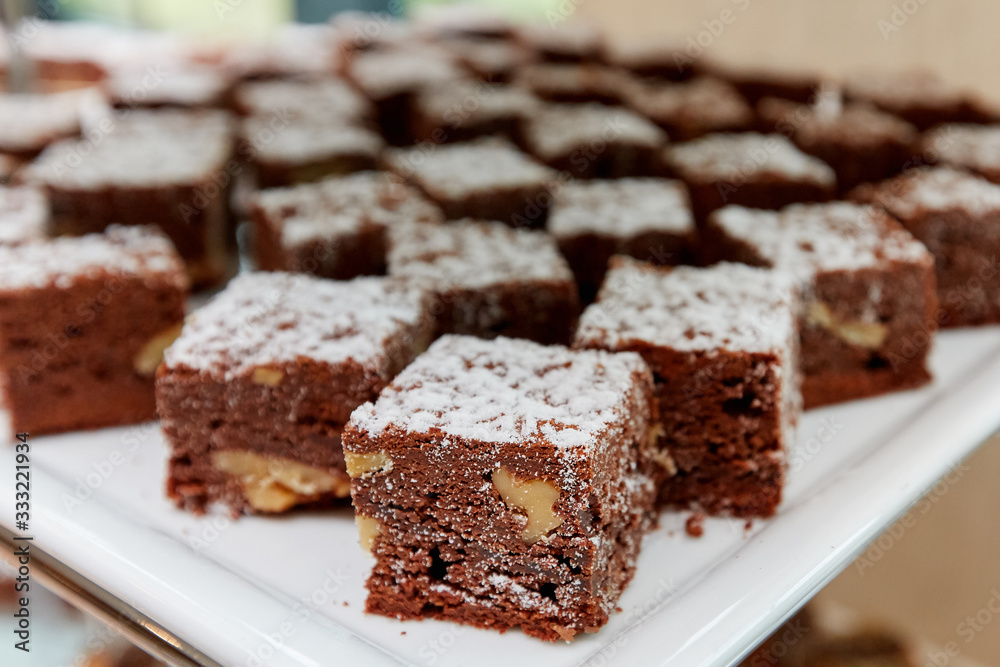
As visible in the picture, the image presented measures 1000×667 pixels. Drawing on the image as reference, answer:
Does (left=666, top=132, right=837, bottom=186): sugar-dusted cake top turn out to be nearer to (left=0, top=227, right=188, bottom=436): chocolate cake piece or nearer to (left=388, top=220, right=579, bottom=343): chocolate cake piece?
(left=388, top=220, right=579, bottom=343): chocolate cake piece

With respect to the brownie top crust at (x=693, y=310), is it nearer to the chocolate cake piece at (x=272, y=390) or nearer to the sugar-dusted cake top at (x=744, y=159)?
the chocolate cake piece at (x=272, y=390)

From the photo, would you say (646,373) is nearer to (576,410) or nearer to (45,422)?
(576,410)

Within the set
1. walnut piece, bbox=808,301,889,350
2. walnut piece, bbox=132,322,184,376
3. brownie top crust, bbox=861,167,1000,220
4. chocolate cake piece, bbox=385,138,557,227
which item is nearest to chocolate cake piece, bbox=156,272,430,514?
walnut piece, bbox=132,322,184,376

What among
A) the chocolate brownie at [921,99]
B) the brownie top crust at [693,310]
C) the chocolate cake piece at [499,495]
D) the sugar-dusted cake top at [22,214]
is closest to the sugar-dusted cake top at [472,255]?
the brownie top crust at [693,310]

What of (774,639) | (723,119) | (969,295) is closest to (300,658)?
(774,639)

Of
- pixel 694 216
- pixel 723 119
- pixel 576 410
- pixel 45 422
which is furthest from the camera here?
pixel 723 119

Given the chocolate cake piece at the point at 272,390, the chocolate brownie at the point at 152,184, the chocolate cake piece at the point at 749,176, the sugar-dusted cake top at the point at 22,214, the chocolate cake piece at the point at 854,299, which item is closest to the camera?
the chocolate cake piece at the point at 272,390
